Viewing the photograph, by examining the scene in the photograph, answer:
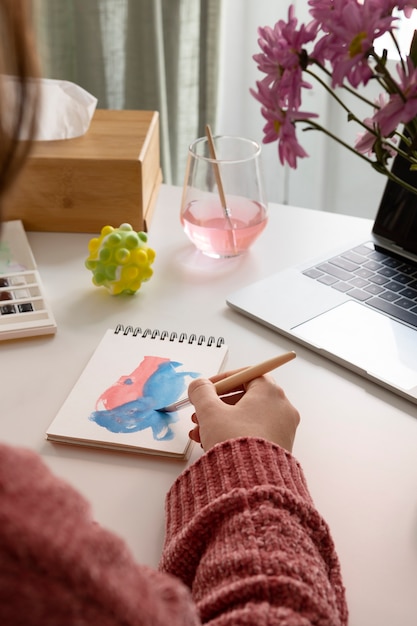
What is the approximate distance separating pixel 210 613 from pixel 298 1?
5.27ft

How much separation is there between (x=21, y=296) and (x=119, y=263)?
0.13 meters

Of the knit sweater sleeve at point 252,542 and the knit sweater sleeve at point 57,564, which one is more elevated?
the knit sweater sleeve at point 57,564

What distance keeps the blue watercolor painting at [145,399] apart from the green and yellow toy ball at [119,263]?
15 cm

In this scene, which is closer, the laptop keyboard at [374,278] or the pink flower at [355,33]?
the pink flower at [355,33]

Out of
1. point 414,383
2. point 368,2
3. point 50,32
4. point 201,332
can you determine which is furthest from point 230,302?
point 50,32

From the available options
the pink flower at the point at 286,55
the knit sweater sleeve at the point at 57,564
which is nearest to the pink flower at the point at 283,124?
the pink flower at the point at 286,55

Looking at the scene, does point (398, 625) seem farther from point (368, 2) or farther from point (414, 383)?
point (368, 2)

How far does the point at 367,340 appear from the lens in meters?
0.86

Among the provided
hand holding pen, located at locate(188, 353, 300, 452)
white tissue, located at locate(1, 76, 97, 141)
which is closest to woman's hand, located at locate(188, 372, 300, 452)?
hand holding pen, located at locate(188, 353, 300, 452)

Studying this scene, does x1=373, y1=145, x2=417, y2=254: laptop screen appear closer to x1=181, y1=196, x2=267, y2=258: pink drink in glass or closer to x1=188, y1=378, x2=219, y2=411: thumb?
x1=181, y1=196, x2=267, y2=258: pink drink in glass

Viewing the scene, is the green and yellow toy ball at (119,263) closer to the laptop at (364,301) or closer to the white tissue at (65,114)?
the laptop at (364,301)

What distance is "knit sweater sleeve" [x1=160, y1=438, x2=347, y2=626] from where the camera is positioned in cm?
53

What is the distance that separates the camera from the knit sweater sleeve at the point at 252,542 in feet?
1.73

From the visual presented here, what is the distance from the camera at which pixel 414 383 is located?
795mm
